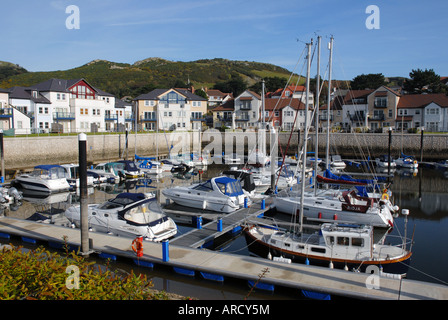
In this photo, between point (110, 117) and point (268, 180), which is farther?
point (110, 117)

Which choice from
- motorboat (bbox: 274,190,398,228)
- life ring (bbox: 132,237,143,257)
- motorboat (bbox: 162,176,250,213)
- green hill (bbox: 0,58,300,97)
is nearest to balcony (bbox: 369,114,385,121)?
motorboat (bbox: 274,190,398,228)

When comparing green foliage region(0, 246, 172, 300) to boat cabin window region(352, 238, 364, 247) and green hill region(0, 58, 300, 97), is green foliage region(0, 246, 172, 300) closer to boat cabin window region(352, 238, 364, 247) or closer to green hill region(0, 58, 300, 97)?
boat cabin window region(352, 238, 364, 247)

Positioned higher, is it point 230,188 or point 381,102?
point 381,102

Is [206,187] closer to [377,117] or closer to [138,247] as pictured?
[138,247]

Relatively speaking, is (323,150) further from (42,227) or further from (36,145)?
(42,227)

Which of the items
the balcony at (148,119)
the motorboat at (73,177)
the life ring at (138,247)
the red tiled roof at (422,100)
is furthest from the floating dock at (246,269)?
the red tiled roof at (422,100)

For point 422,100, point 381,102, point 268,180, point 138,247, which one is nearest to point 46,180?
point 268,180

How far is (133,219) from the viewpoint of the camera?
1798 cm

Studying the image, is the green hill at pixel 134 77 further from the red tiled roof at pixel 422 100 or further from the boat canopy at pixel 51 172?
the boat canopy at pixel 51 172

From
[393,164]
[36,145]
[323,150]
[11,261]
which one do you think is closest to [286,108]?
[323,150]

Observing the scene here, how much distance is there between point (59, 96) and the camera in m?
60.8

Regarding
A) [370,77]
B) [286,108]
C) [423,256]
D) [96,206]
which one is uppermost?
[370,77]

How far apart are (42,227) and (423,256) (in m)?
18.1

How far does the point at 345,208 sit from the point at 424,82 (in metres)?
87.3
